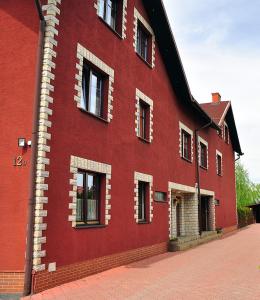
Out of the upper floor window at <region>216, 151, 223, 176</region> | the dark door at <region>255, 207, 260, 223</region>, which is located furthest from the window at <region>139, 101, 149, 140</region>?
the dark door at <region>255, 207, 260, 223</region>

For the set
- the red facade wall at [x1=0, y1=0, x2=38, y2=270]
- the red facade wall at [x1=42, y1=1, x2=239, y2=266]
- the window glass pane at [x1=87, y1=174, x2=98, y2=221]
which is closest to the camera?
the red facade wall at [x1=0, y1=0, x2=38, y2=270]

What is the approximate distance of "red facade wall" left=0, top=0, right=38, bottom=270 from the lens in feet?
26.4

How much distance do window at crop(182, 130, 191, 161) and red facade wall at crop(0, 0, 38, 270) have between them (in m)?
10.8

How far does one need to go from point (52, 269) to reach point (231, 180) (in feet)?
74.4

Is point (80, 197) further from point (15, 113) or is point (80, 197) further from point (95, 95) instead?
point (95, 95)

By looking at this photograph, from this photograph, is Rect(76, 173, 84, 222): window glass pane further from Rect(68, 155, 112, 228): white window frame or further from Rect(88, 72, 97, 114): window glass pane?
Rect(88, 72, 97, 114): window glass pane

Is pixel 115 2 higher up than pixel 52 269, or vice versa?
pixel 115 2

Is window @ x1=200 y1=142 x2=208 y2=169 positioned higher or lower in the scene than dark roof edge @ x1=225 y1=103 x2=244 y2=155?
lower

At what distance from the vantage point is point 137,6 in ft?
44.9

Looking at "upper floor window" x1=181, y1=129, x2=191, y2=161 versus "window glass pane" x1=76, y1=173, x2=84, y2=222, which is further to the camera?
"upper floor window" x1=181, y1=129, x2=191, y2=161

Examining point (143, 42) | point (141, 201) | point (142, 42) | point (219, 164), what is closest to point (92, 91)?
point (141, 201)

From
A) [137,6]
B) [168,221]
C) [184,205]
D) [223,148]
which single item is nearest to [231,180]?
[223,148]

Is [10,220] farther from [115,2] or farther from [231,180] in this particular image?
[231,180]

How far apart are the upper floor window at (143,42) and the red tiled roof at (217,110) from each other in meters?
11.4
